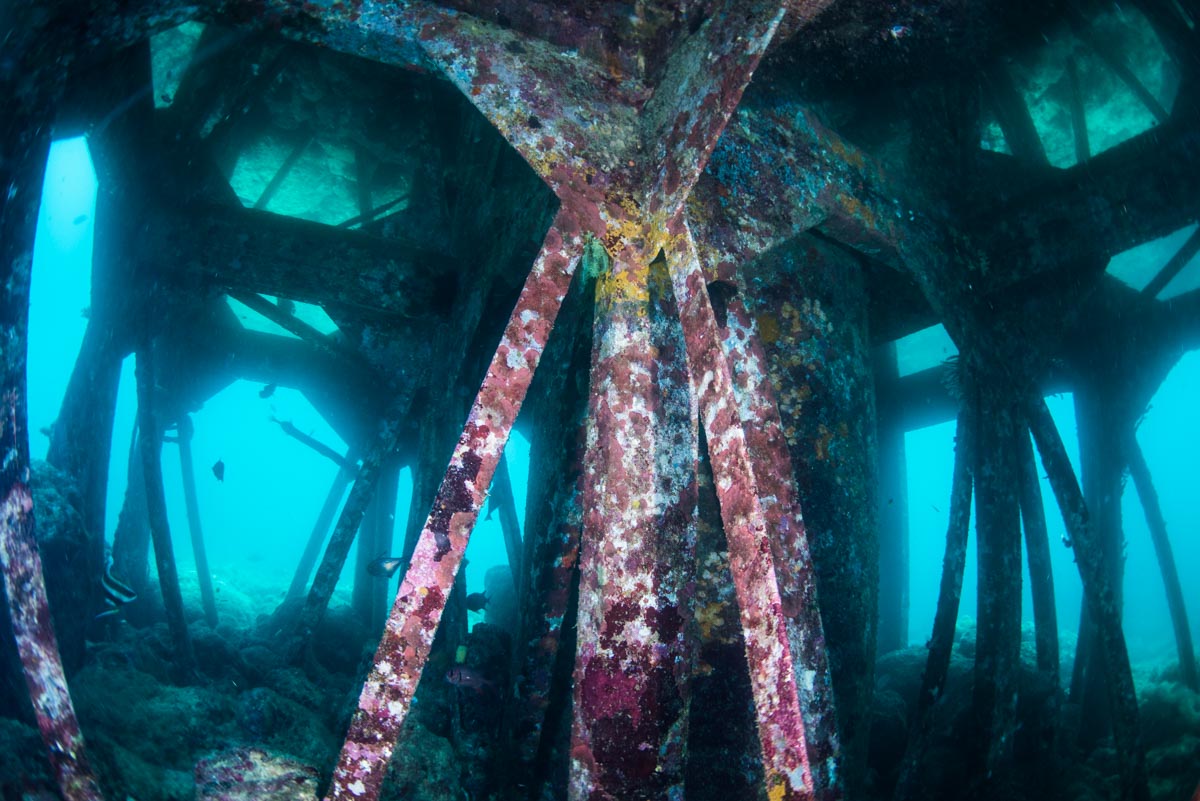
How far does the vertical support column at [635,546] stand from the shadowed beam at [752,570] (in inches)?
7.5

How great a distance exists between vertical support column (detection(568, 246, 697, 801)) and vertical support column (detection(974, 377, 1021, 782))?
7.38 feet

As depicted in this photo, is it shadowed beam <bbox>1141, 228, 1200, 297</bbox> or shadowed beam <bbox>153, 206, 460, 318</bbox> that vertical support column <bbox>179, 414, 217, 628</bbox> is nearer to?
shadowed beam <bbox>153, 206, 460, 318</bbox>

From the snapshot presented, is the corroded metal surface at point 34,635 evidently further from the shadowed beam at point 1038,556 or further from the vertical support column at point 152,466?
the shadowed beam at point 1038,556

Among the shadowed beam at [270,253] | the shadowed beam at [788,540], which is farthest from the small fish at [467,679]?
the shadowed beam at [270,253]

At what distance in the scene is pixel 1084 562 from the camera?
346 centimetres

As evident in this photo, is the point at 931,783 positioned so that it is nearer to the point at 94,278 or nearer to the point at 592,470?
the point at 592,470

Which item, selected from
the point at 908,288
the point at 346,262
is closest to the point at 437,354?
the point at 346,262

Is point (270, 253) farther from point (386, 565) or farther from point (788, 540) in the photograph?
point (788, 540)

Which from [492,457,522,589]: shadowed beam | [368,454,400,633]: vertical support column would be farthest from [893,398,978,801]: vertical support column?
[368,454,400,633]: vertical support column

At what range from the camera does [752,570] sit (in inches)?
60.7

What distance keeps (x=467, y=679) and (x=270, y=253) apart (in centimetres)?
330

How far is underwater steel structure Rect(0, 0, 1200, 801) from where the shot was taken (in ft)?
5.48

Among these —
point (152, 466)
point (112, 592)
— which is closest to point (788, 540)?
point (152, 466)

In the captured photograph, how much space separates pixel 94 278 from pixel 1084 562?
7469 mm
